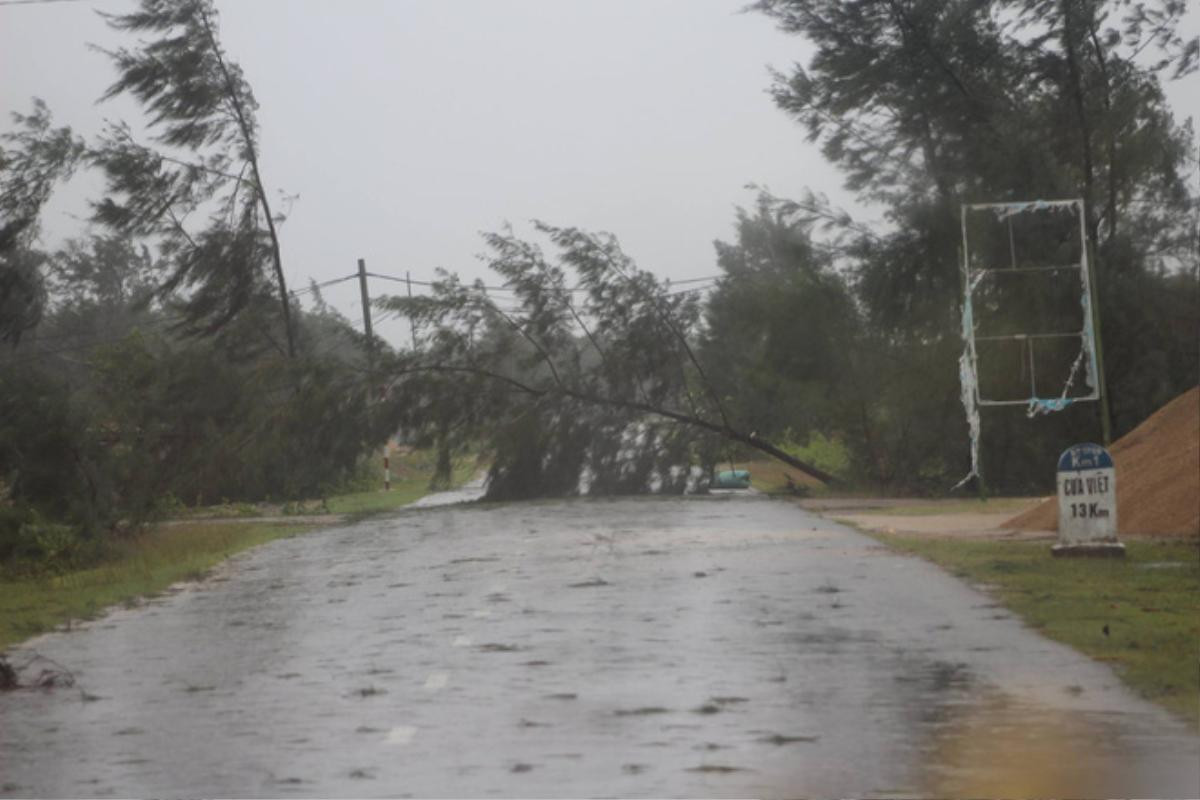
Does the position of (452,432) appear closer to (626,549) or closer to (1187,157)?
(1187,157)

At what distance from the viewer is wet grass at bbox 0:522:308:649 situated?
17047mm

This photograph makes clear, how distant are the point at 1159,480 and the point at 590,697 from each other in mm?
14996

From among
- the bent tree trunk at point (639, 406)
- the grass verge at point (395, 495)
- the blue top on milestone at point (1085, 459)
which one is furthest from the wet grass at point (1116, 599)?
the bent tree trunk at point (639, 406)

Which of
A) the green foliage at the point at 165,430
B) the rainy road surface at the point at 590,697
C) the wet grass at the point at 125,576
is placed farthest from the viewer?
the green foliage at the point at 165,430

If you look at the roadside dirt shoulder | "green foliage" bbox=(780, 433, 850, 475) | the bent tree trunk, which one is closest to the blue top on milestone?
the roadside dirt shoulder

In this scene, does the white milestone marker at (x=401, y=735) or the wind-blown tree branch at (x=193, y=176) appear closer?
the white milestone marker at (x=401, y=735)

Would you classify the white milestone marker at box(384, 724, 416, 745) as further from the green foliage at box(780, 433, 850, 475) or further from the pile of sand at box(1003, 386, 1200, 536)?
the green foliage at box(780, 433, 850, 475)

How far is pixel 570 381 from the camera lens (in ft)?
139

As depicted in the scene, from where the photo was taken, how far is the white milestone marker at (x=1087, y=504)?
763 inches

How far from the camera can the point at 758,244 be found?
8556 centimetres

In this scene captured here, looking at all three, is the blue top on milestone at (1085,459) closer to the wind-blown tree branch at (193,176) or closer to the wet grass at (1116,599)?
the wet grass at (1116,599)

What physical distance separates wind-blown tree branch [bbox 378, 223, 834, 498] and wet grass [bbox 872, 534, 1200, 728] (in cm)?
1900

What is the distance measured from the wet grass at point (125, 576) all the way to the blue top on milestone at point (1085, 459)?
8.95 metres

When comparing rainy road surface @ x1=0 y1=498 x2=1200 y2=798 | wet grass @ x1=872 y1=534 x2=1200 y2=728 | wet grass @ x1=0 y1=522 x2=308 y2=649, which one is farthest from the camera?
wet grass @ x1=0 y1=522 x2=308 y2=649
